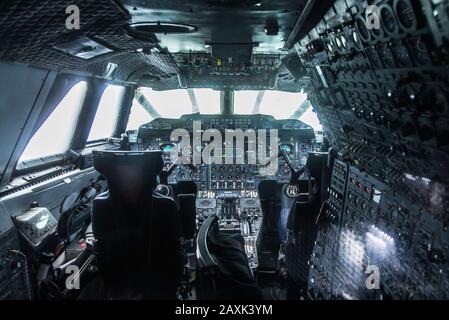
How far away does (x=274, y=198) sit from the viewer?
5684 mm

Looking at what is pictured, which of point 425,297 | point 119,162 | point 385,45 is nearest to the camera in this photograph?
point 385,45

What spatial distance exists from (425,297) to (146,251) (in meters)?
2.01

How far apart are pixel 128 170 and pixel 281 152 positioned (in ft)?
9.41

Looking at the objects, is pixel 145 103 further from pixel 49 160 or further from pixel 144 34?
pixel 144 34

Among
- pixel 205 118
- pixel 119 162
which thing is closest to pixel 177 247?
pixel 119 162

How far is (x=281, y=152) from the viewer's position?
493 cm

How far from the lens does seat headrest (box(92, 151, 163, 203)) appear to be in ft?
8.32

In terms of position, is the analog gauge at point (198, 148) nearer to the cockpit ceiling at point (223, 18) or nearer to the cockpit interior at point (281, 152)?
the cockpit interior at point (281, 152)

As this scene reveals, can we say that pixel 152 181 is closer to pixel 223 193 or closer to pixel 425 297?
pixel 425 297

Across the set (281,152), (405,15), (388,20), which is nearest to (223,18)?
(388,20)

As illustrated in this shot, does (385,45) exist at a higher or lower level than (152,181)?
higher

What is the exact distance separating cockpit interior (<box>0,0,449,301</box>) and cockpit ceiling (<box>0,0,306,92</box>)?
0.7 inches

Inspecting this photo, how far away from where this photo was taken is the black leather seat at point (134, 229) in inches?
102

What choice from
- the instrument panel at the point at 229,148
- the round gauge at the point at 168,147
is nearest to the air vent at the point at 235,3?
the instrument panel at the point at 229,148
